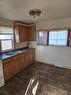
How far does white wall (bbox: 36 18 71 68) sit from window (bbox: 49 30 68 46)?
0.80 ft

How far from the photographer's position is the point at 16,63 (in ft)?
11.3

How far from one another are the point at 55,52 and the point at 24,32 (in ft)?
6.55

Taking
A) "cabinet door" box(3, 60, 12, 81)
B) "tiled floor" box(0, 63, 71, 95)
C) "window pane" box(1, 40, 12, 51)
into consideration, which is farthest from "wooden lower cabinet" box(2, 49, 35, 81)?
"window pane" box(1, 40, 12, 51)

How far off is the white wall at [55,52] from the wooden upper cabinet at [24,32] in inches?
18.8

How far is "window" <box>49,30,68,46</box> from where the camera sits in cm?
391

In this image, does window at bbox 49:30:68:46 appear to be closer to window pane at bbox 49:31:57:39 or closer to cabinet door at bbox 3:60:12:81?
window pane at bbox 49:31:57:39

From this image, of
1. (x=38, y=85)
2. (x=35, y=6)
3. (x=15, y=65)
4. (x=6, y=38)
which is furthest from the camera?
(x=6, y=38)

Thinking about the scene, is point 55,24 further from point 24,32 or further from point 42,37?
point 24,32

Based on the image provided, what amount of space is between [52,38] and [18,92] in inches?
116

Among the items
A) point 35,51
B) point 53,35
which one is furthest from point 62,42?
point 35,51

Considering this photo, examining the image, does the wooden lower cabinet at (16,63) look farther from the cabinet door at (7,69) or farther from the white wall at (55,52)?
the white wall at (55,52)

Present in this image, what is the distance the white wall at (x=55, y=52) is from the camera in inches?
151

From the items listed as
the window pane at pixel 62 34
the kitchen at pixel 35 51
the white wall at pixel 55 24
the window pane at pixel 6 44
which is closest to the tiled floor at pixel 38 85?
the kitchen at pixel 35 51

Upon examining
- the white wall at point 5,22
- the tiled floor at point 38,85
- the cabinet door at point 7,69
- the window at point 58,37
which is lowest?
the tiled floor at point 38,85
